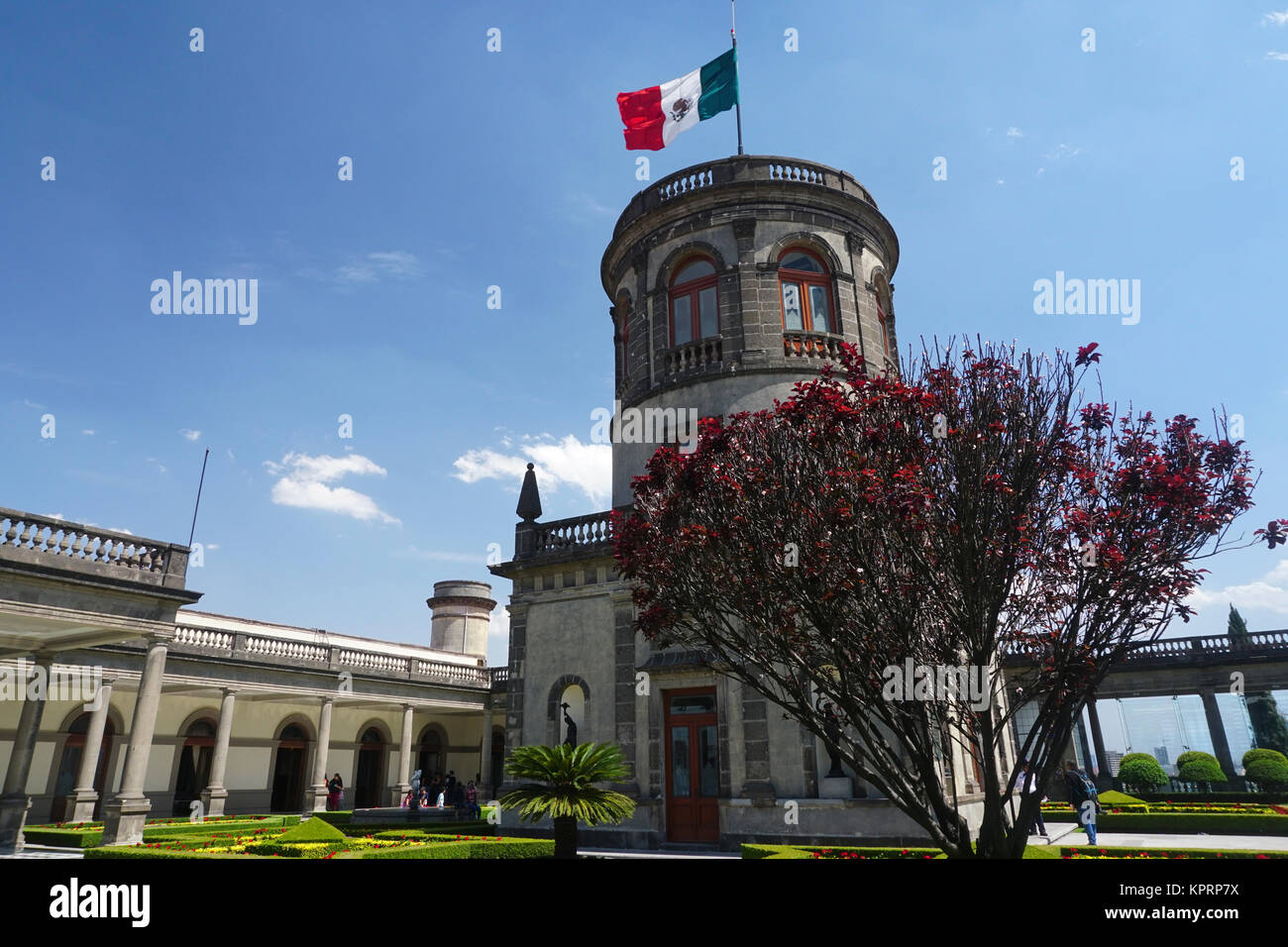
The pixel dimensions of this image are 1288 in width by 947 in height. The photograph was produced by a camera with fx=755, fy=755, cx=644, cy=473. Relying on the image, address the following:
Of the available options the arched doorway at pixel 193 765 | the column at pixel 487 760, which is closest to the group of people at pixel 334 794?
the arched doorway at pixel 193 765

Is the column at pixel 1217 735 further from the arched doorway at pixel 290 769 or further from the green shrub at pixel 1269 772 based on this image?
the arched doorway at pixel 290 769

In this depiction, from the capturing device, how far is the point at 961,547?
348 inches

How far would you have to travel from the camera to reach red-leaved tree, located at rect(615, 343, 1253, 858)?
28.8ft

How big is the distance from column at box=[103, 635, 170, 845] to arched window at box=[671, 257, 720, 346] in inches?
620

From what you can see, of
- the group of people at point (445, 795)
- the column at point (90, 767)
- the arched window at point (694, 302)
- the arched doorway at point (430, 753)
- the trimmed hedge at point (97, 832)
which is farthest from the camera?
the arched doorway at point (430, 753)

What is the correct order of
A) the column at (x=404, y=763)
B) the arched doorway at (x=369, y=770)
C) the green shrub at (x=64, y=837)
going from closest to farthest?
1. the green shrub at (x=64, y=837)
2. the column at (x=404, y=763)
3. the arched doorway at (x=369, y=770)

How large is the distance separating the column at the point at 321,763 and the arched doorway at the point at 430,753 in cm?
1042

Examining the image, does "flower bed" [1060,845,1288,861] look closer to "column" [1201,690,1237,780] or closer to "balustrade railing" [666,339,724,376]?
"balustrade railing" [666,339,724,376]

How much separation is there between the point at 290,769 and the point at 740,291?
30.3 m

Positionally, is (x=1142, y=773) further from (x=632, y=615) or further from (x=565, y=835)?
(x=565, y=835)

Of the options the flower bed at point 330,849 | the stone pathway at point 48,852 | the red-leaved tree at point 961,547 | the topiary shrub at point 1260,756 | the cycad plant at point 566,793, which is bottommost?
the stone pathway at point 48,852

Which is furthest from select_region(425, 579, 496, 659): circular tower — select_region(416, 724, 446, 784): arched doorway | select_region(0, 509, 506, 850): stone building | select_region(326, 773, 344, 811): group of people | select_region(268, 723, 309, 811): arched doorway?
select_region(326, 773, 344, 811): group of people

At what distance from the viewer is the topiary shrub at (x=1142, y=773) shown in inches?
1214
